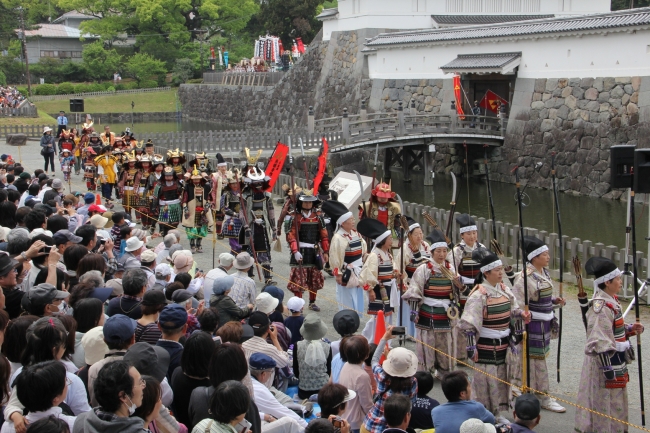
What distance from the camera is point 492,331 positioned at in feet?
23.0

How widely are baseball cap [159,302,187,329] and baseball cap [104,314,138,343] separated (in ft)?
1.33

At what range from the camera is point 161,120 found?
61.2 m

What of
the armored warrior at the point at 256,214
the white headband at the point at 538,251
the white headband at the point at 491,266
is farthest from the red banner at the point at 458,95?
the white headband at the point at 491,266

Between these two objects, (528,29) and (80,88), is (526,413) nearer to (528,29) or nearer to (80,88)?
(528,29)

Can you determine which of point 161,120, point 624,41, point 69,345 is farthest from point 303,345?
point 161,120

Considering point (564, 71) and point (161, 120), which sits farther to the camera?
point (161, 120)

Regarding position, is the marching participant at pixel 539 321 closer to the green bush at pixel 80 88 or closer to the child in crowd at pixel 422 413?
the child in crowd at pixel 422 413

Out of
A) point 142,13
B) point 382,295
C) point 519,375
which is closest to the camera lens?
point 519,375

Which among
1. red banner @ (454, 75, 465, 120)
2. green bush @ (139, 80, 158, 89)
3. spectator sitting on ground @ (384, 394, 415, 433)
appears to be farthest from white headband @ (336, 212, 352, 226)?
green bush @ (139, 80, 158, 89)

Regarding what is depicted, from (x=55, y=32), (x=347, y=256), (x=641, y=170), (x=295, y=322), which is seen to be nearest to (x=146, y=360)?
(x=295, y=322)

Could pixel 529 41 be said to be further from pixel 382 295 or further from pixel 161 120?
pixel 161 120

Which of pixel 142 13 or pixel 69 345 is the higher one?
pixel 142 13

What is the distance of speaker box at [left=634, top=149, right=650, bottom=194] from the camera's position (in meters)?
8.74

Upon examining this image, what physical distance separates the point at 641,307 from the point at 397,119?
17471 mm
